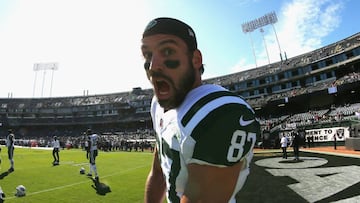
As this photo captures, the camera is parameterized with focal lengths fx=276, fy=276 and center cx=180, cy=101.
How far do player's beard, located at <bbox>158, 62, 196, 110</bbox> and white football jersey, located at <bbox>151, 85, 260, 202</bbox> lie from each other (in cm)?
3

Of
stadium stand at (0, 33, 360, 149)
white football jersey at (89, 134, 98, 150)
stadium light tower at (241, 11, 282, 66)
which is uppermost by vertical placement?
stadium light tower at (241, 11, 282, 66)

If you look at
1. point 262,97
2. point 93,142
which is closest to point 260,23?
point 262,97

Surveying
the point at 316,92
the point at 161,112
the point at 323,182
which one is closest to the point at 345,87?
the point at 316,92

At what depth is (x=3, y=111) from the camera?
77375 mm

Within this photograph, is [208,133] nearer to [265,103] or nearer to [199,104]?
[199,104]

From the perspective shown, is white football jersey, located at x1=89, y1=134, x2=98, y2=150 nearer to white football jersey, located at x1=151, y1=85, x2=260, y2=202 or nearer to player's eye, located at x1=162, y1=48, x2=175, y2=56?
white football jersey, located at x1=151, y1=85, x2=260, y2=202

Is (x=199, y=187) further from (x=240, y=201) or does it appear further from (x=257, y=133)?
(x=240, y=201)

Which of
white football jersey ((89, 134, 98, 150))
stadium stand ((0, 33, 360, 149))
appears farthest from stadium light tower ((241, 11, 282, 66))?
white football jersey ((89, 134, 98, 150))

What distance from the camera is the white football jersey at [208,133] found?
1.24 m

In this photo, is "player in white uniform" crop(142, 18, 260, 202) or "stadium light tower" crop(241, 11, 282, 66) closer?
"player in white uniform" crop(142, 18, 260, 202)

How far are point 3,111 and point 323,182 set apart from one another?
87.4m

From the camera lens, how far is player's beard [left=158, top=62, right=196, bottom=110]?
154 cm

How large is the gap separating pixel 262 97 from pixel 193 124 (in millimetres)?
56655

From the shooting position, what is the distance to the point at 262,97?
55.5 meters
